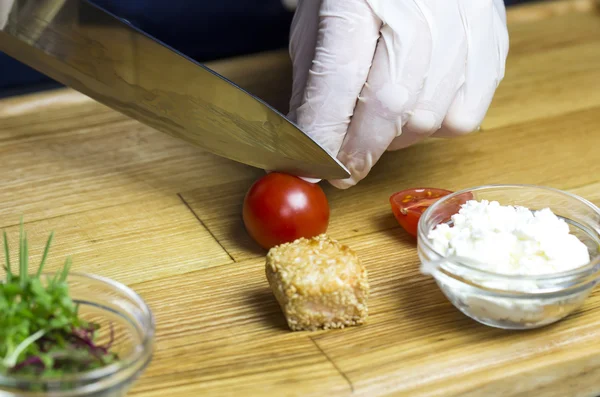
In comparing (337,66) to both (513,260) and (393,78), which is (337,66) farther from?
(513,260)

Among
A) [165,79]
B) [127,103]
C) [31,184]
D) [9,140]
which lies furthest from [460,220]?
[9,140]

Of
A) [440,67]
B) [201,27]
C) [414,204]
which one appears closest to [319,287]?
[414,204]

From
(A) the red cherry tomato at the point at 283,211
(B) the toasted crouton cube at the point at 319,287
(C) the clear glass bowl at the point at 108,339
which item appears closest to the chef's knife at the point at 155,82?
(A) the red cherry tomato at the point at 283,211

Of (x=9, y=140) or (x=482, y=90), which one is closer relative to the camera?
(x=482, y=90)

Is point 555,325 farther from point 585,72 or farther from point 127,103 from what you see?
point 585,72

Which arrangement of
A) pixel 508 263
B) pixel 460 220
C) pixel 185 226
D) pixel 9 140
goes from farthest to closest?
1. pixel 9 140
2. pixel 185 226
3. pixel 460 220
4. pixel 508 263
